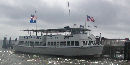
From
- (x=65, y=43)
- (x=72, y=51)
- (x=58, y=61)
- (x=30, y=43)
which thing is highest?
(x=65, y=43)

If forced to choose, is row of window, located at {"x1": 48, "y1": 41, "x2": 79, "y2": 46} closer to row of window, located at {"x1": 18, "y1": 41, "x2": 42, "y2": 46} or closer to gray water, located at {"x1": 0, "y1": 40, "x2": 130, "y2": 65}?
gray water, located at {"x1": 0, "y1": 40, "x2": 130, "y2": 65}

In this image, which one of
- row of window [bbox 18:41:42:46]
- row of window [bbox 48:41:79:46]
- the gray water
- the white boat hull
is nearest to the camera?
the gray water

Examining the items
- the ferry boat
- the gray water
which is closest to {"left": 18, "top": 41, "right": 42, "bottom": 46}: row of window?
the ferry boat

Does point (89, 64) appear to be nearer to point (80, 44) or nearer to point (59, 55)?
point (80, 44)

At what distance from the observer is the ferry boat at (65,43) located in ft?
246

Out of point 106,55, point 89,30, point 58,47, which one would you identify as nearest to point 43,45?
point 58,47

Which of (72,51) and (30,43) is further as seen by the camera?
(30,43)

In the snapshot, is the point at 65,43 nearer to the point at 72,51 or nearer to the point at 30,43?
the point at 72,51

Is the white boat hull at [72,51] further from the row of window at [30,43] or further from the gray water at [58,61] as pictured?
the row of window at [30,43]

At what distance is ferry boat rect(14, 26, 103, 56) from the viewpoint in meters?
75.1

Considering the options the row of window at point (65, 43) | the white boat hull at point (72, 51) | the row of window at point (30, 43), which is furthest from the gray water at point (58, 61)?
the row of window at point (30, 43)

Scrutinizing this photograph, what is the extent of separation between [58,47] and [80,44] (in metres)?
8.15

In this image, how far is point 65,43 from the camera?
262 ft

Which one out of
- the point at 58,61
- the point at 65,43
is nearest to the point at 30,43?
the point at 65,43
